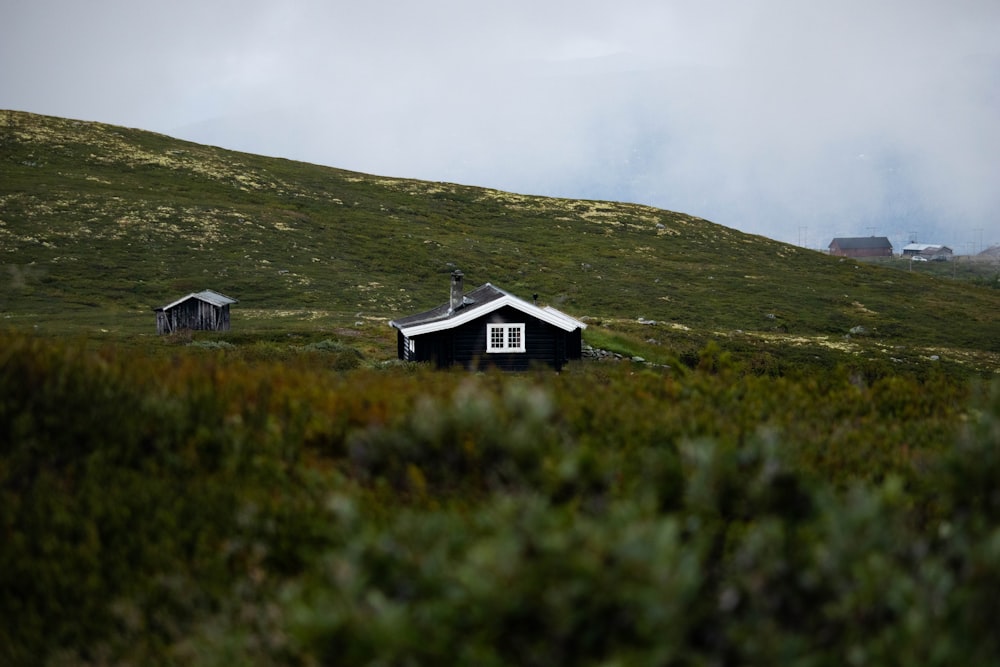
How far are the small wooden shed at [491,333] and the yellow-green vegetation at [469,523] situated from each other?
111 ft

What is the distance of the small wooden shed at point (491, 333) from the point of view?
1710 inches

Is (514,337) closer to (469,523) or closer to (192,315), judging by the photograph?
(192,315)

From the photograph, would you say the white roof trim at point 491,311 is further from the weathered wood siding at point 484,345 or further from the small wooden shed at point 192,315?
the small wooden shed at point 192,315

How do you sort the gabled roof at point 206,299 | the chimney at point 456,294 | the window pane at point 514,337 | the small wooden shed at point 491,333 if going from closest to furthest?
the small wooden shed at point 491,333 < the window pane at point 514,337 < the chimney at point 456,294 < the gabled roof at point 206,299

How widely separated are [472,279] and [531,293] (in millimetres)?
8344

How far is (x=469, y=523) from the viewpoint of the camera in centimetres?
579

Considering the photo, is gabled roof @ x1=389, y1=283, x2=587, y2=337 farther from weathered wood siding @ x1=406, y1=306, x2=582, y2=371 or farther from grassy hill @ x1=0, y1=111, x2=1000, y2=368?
grassy hill @ x1=0, y1=111, x2=1000, y2=368

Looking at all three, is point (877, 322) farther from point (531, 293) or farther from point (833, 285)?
point (531, 293)

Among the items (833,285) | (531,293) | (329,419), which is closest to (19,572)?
(329,419)

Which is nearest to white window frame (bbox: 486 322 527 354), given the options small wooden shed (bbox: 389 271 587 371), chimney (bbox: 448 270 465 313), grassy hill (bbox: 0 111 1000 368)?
small wooden shed (bbox: 389 271 587 371)

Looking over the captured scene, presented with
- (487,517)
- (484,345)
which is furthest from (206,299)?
(487,517)

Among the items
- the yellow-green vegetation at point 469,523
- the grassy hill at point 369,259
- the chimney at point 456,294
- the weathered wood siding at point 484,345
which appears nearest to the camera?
the yellow-green vegetation at point 469,523

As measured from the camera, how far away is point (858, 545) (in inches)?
185

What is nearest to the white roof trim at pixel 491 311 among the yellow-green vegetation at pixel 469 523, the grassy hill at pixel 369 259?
the grassy hill at pixel 369 259
